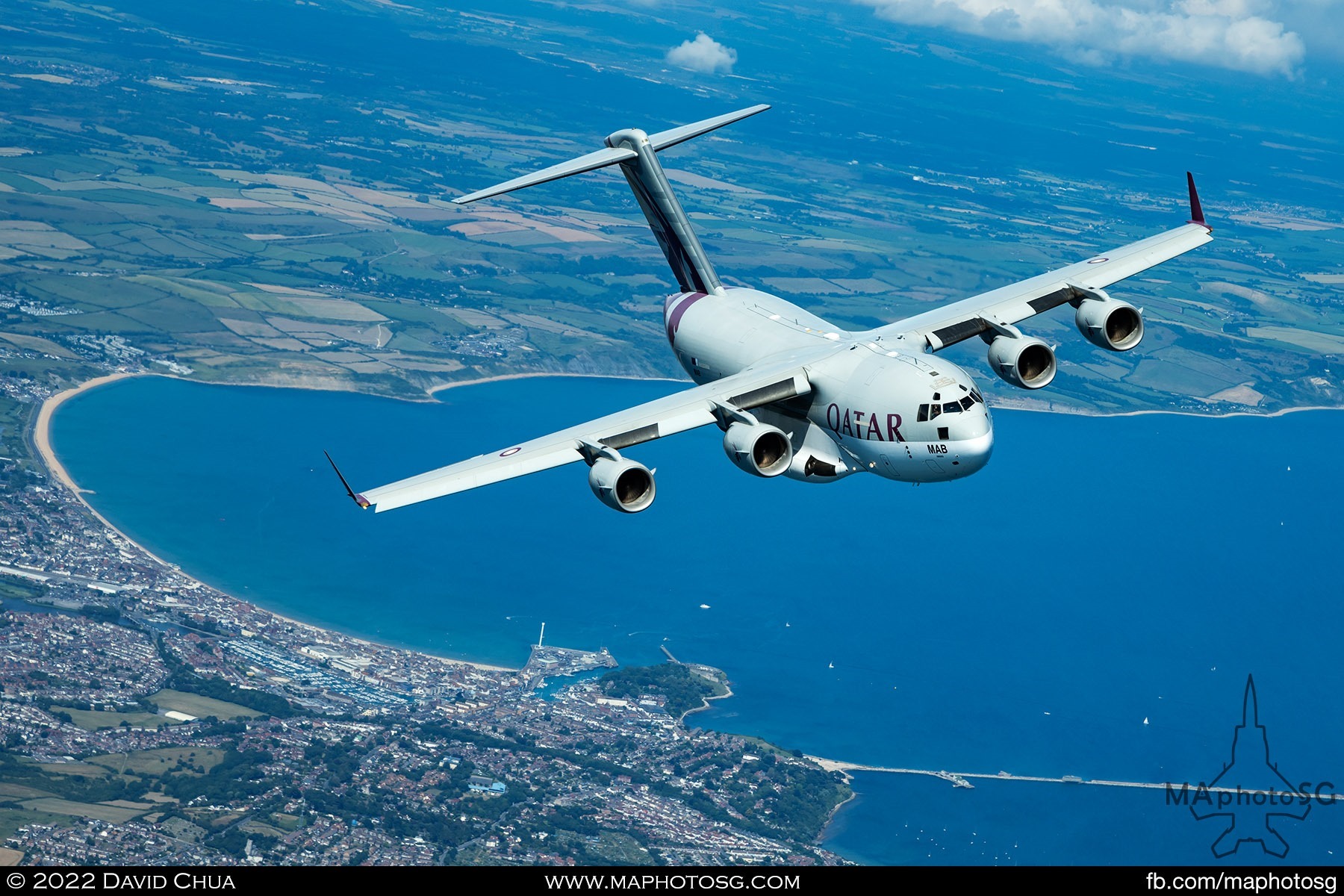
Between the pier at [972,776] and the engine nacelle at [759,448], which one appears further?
the pier at [972,776]

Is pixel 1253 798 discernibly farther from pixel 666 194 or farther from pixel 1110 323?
pixel 666 194

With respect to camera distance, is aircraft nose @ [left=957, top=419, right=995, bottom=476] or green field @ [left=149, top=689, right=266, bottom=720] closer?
aircraft nose @ [left=957, top=419, right=995, bottom=476]

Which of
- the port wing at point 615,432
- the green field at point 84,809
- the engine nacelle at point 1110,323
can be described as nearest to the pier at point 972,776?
the green field at point 84,809

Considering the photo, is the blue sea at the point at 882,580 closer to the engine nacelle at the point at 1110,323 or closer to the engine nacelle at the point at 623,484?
the engine nacelle at the point at 1110,323

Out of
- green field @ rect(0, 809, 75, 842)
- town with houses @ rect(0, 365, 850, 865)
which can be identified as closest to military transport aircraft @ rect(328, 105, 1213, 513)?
town with houses @ rect(0, 365, 850, 865)

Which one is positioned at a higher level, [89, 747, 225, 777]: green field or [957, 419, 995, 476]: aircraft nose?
[957, 419, 995, 476]: aircraft nose

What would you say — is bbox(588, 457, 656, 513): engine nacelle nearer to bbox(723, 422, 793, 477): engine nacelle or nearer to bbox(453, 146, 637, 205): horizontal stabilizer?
bbox(723, 422, 793, 477): engine nacelle

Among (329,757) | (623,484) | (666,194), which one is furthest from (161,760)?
(623,484)
